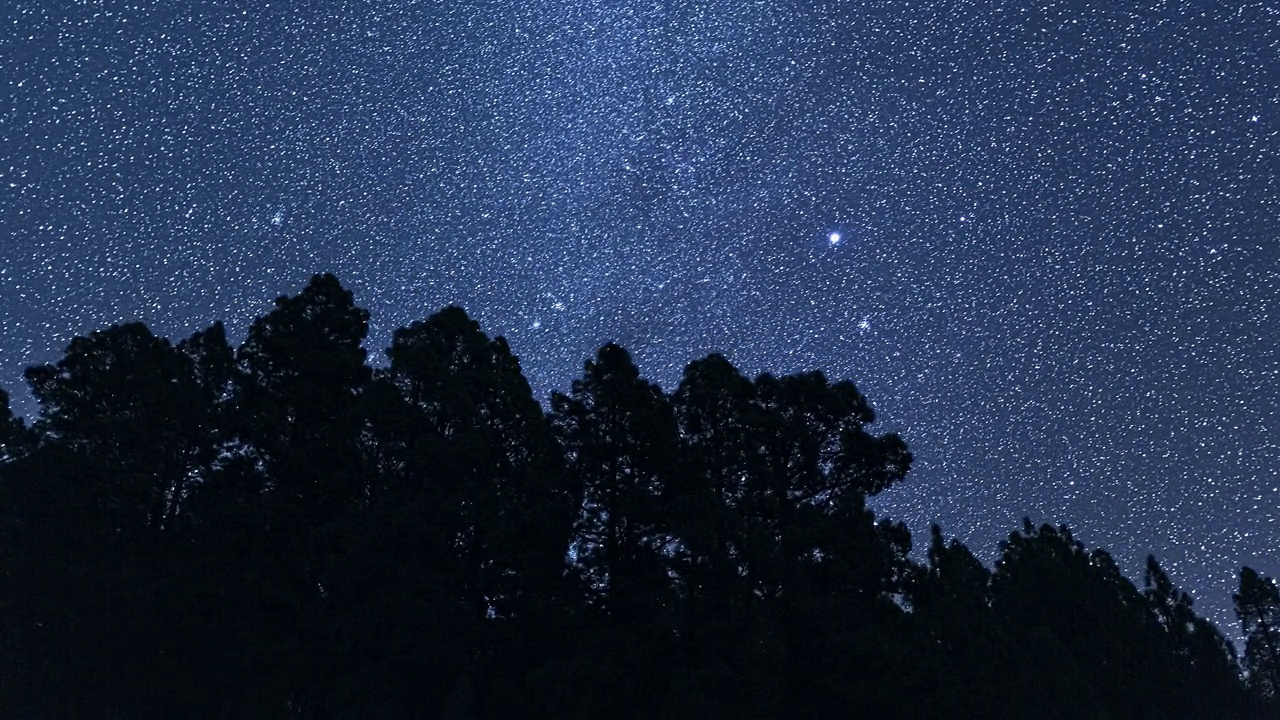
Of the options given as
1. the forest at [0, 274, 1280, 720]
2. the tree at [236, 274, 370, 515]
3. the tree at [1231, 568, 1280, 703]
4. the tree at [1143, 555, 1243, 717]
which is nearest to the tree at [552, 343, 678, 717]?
the forest at [0, 274, 1280, 720]

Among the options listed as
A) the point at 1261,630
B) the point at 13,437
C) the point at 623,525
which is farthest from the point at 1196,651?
the point at 13,437

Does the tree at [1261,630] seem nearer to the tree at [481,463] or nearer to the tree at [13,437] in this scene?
the tree at [481,463]

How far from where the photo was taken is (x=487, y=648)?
25750mm

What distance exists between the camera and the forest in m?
24.9

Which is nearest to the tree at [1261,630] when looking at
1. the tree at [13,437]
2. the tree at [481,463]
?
the tree at [481,463]

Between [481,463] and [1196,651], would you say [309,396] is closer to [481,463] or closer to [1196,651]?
[481,463]

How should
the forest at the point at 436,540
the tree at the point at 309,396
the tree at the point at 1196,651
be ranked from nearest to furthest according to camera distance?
the forest at the point at 436,540 < the tree at the point at 309,396 < the tree at the point at 1196,651

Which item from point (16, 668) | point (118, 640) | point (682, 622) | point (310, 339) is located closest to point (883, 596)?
point (682, 622)

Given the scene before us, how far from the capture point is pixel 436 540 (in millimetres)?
26328

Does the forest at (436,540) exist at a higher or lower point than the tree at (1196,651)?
lower

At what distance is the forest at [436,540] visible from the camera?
24891mm

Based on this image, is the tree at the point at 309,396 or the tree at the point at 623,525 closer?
the tree at the point at 623,525

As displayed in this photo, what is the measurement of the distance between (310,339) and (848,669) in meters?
15.8

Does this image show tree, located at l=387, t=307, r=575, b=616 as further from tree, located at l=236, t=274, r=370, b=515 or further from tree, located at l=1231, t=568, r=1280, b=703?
tree, located at l=1231, t=568, r=1280, b=703
